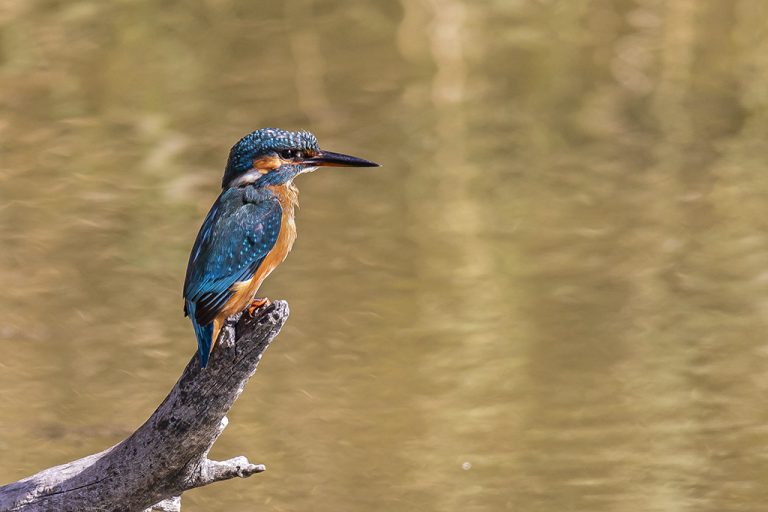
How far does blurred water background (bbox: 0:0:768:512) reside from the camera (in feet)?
16.7

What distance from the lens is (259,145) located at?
3613 mm

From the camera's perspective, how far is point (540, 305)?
6.10 meters

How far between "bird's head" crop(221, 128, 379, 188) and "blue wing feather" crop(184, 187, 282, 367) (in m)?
0.08

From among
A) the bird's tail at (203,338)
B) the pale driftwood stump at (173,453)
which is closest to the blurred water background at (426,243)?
the pale driftwood stump at (173,453)

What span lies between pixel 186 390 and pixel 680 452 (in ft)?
8.13

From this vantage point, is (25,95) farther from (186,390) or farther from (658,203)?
(186,390)

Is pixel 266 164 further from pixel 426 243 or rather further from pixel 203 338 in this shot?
pixel 426 243

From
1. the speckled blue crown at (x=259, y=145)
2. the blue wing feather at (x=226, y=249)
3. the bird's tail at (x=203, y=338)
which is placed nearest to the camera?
the bird's tail at (x=203, y=338)

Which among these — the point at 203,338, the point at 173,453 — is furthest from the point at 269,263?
the point at 173,453

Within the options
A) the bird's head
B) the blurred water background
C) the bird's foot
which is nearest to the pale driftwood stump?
the bird's foot

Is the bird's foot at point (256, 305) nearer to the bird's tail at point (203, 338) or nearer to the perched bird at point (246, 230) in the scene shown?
the perched bird at point (246, 230)

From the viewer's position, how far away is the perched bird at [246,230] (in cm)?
329

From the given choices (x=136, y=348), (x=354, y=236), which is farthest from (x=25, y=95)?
(x=136, y=348)

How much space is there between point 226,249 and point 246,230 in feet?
0.25
